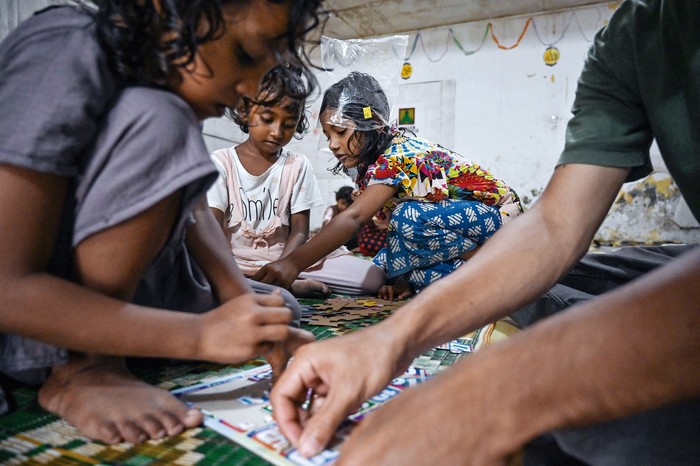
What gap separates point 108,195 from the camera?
2.09 feet

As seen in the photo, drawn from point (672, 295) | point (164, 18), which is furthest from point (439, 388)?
point (164, 18)

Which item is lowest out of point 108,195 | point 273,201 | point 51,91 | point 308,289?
point 308,289

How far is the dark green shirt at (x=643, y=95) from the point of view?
2.60 ft

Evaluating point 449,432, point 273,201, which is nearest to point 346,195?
point 273,201

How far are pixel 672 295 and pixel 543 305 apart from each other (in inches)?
30.4

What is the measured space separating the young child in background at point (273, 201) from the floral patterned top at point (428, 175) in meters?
0.34

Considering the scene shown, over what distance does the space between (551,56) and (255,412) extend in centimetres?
480

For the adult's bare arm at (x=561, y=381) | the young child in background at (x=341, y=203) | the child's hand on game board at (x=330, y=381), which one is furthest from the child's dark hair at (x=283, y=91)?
the young child in background at (x=341, y=203)

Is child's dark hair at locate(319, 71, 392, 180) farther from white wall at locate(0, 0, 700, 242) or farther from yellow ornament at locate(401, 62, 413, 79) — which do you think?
yellow ornament at locate(401, 62, 413, 79)

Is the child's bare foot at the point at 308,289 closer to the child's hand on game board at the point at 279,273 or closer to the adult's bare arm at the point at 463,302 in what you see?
the child's hand on game board at the point at 279,273

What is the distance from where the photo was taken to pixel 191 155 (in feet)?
2.14

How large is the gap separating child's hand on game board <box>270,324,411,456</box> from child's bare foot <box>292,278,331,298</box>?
48.0 inches

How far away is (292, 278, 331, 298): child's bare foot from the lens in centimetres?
182

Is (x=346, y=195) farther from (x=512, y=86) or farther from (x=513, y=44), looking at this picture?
(x=513, y=44)
